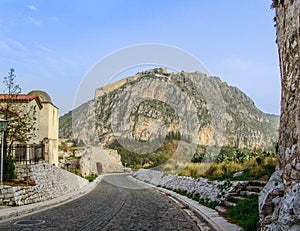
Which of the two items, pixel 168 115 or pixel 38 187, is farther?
pixel 168 115

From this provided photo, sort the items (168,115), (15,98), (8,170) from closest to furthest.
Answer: (8,170) → (15,98) → (168,115)

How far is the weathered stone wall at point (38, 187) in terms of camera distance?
1345cm

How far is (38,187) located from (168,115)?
59.6 m

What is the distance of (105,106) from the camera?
86.1m

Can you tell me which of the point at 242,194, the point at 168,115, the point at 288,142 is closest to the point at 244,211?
the point at 242,194

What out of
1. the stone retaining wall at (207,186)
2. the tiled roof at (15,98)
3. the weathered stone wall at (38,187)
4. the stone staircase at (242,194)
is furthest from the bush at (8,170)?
the stone staircase at (242,194)

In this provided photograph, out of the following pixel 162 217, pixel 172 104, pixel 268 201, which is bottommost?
pixel 162 217

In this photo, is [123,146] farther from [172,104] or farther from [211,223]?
[211,223]

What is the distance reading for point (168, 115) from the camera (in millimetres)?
75062

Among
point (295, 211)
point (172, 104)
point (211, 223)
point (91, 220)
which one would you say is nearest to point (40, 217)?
point (91, 220)

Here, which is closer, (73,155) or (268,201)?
(268,201)

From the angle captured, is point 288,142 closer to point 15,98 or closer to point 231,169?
point 231,169

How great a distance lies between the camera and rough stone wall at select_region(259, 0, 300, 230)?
5461 millimetres

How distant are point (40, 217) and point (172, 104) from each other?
65476 millimetres
